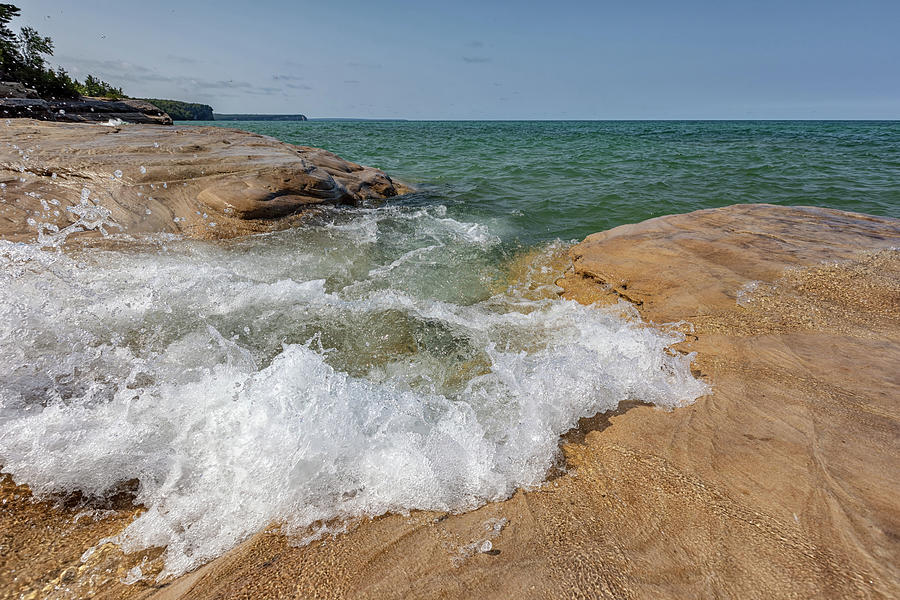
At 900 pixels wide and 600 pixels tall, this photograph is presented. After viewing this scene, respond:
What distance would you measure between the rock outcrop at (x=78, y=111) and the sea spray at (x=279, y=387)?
1070 cm

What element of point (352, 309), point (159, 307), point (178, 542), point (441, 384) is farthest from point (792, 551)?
point (159, 307)

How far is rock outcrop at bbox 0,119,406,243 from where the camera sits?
473cm

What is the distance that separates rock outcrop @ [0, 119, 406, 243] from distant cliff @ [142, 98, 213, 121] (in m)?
81.5

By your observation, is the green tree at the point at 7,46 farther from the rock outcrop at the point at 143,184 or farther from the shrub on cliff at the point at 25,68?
the rock outcrop at the point at 143,184

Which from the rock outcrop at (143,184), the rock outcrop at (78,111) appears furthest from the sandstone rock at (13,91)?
the rock outcrop at (143,184)

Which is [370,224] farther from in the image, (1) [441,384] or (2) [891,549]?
(2) [891,549]

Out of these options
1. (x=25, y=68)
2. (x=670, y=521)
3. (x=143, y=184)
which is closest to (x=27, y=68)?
(x=25, y=68)

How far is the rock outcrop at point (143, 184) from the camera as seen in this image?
4.73 meters

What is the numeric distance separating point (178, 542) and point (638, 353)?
107 inches

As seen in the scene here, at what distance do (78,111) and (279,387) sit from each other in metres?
17.6

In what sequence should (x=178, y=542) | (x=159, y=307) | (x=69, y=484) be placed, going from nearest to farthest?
(x=178, y=542) → (x=69, y=484) → (x=159, y=307)

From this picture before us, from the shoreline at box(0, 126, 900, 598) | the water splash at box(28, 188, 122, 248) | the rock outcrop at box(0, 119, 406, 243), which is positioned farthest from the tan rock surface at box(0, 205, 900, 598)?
the rock outcrop at box(0, 119, 406, 243)

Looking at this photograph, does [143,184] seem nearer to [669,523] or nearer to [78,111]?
[669,523]

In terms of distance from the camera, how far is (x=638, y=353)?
9.09 feet
